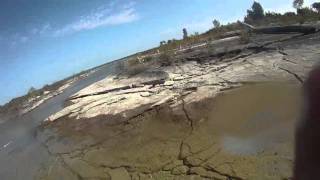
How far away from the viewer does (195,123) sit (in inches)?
308

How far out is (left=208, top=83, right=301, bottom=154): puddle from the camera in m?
6.33

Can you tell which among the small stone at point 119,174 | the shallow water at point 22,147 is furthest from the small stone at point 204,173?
the shallow water at point 22,147

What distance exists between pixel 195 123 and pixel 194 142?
2.92ft

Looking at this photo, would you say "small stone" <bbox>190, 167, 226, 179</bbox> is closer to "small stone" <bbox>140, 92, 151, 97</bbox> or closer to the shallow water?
the shallow water

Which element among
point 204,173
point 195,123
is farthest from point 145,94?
point 204,173

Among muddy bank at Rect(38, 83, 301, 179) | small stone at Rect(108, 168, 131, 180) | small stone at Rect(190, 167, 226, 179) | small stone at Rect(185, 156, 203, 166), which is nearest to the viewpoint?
small stone at Rect(190, 167, 226, 179)

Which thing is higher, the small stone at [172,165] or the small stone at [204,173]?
the small stone at [172,165]

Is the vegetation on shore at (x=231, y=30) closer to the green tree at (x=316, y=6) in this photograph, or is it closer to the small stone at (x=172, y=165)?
the green tree at (x=316, y=6)

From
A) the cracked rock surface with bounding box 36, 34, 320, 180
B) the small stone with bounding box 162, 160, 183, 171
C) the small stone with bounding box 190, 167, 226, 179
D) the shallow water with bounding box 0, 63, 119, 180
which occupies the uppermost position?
the cracked rock surface with bounding box 36, 34, 320, 180

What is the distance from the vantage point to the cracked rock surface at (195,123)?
6121 millimetres

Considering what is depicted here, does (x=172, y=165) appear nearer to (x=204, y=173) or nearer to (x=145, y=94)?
(x=204, y=173)

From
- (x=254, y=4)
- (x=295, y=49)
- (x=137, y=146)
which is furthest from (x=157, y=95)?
(x=254, y=4)

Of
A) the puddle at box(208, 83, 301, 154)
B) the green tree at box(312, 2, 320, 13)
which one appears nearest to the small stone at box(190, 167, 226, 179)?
the puddle at box(208, 83, 301, 154)

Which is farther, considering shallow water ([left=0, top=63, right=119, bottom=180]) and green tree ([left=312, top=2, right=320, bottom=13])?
green tree ([left=312, top=2, right=320, bottom=13])
